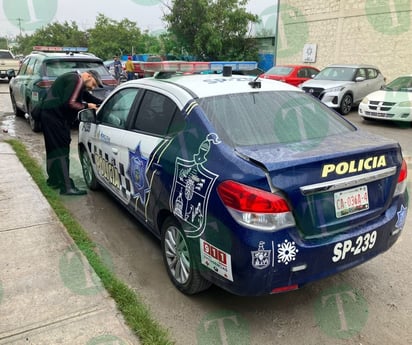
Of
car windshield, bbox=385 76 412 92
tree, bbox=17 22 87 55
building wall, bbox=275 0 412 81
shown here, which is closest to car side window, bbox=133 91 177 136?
car windshield, bbox=385 76 412 92

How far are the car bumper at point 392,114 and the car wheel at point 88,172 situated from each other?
840cm

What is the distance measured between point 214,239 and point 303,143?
953 mm

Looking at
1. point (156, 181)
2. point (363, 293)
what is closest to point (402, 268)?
point (363, 293)

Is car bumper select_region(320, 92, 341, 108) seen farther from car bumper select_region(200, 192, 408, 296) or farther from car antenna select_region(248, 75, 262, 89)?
car bumper select_region(200, 192, 408, 296)

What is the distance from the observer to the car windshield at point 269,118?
2.85m

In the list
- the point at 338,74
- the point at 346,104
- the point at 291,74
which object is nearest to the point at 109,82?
the point at 346,104

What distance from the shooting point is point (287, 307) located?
297cm

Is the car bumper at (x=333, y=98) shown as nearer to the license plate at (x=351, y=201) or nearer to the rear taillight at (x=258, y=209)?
the license plate at (x=351, y=201)

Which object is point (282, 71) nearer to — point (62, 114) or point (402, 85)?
point (402, 85)

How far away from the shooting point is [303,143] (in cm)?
280

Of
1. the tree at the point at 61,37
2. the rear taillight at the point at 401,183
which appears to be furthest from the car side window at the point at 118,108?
the tree at the point at 61,37

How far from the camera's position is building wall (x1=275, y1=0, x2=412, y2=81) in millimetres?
17109

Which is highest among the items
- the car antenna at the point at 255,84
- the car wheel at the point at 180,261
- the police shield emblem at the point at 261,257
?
the car antenna at the point at 255,84

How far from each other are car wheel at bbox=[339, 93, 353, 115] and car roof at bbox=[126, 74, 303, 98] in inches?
390
